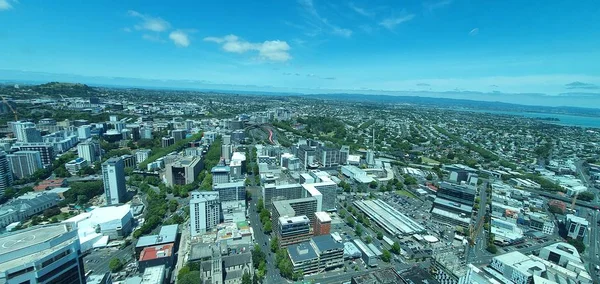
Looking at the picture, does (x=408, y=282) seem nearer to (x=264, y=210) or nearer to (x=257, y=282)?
(x=257, y=282)

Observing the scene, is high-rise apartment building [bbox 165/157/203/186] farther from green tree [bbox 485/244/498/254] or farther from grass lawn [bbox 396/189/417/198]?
green tree [bbox 485/244/498/254]

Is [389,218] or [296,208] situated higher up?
[296,208]

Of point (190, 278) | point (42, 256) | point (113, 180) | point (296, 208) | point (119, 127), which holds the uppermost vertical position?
point (42, 256)

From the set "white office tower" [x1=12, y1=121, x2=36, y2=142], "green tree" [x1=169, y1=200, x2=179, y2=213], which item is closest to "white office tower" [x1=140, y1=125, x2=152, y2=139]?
"white office tower" [x1=12, y1=121, x2=36, y2=142]

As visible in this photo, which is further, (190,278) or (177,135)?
(177,135)

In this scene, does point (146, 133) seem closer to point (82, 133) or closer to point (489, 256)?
point (82, 133)

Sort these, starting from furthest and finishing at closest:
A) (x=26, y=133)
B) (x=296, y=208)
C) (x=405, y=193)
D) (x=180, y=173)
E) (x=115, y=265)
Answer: (x=26, y=133) → (x=405, y=193) → (x=180, y=173) → (x=296, y=208) → (x=115, y=265)

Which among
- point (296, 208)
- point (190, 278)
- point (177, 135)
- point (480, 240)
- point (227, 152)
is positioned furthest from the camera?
point (177, 135)

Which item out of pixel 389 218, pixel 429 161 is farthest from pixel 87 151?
pixel 429 161
